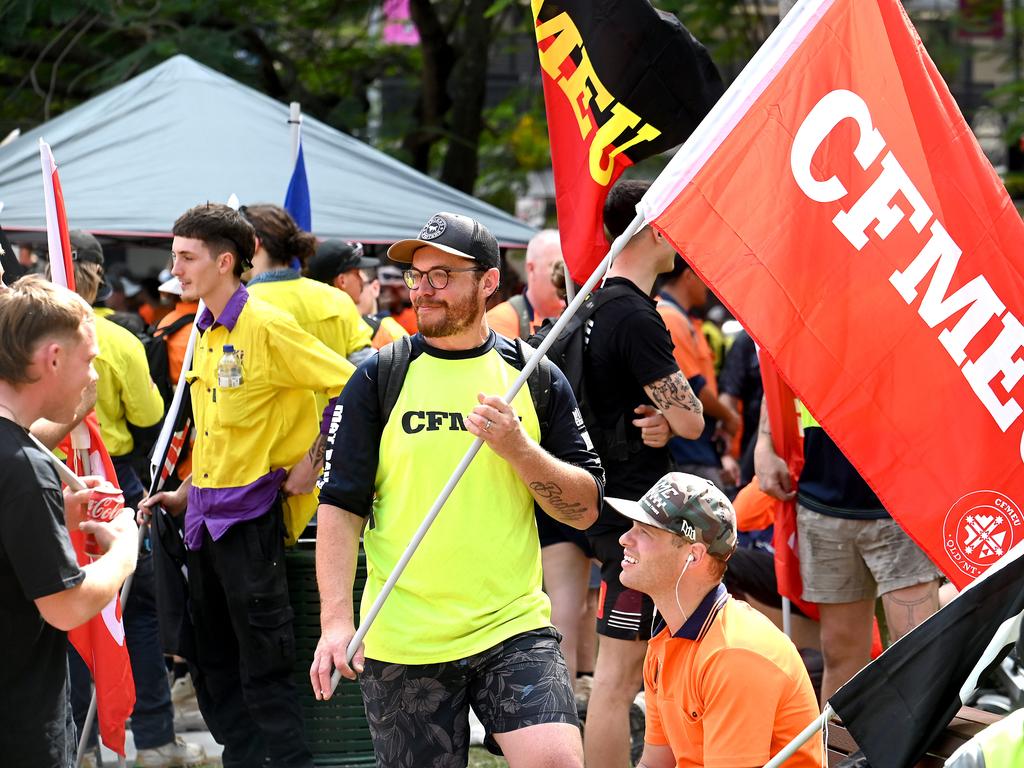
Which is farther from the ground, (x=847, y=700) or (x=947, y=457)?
(x=947, y=457)

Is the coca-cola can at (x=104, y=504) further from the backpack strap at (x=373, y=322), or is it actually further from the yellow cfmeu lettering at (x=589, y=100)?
the backpack strap at (x=373, y=322)

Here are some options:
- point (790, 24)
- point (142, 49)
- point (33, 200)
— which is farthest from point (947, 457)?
point (142, 49)

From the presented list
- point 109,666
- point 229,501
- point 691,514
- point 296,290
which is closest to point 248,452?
point 229,501

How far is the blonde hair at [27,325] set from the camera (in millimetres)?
3367

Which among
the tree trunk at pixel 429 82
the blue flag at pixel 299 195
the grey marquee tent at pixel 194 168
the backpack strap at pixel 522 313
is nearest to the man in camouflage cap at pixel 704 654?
the backpack strap at pixel 522 313

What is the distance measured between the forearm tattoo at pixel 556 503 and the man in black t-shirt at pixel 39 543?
3.90ft

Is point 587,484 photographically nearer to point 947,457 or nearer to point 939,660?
point 947,457

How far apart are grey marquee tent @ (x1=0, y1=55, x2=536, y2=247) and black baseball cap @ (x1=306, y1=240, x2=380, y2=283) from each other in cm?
136

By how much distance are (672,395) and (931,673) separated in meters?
2.23

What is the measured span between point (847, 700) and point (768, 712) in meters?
0.59

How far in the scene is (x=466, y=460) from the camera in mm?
3936

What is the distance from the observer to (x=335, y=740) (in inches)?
248

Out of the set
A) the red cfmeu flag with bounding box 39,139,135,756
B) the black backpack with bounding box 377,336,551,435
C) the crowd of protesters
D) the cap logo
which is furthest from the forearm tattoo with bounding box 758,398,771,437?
the red cfmeu flag with bounding box 39,139,135,756

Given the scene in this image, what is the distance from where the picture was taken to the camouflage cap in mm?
4148
